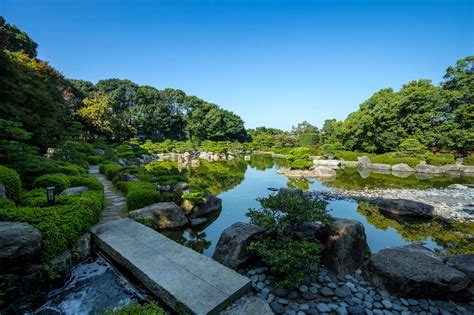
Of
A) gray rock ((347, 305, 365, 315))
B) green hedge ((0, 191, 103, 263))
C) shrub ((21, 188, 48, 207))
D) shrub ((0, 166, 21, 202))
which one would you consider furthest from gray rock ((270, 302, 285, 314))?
shrub ((0, 166, 21, 202))

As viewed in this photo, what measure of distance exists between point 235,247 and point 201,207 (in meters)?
3.42

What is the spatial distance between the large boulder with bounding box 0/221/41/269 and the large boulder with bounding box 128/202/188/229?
2.34 meters

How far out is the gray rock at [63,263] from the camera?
3154mm

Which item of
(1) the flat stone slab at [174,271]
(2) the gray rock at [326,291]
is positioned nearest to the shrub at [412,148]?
(2) the gray rock at [326,291]

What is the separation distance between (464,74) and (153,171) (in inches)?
1133

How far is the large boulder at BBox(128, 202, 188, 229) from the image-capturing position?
5332 millimetres

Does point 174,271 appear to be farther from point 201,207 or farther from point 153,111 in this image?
point 153,111

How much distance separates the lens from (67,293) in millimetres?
3088

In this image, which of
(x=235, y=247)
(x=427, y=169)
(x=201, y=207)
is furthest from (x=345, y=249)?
(x=427, y=169)

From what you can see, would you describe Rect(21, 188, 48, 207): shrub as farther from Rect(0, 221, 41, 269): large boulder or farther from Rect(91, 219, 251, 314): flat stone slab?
Rect(0, 221, 41, 269): large boulder

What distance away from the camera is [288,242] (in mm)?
3506

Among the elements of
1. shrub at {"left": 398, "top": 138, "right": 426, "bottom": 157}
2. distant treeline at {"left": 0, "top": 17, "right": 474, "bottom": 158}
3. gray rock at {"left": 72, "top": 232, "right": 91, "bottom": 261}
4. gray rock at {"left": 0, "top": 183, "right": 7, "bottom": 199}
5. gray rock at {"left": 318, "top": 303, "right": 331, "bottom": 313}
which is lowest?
gray rock at {"left": 318, "top": 303, "right": 331, "bottom": 313}

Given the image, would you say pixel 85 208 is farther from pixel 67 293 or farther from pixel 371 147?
pixel 371 147

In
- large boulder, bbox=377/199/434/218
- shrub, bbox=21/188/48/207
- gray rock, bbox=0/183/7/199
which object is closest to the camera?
gray rock, bbox=0/183/7/199
